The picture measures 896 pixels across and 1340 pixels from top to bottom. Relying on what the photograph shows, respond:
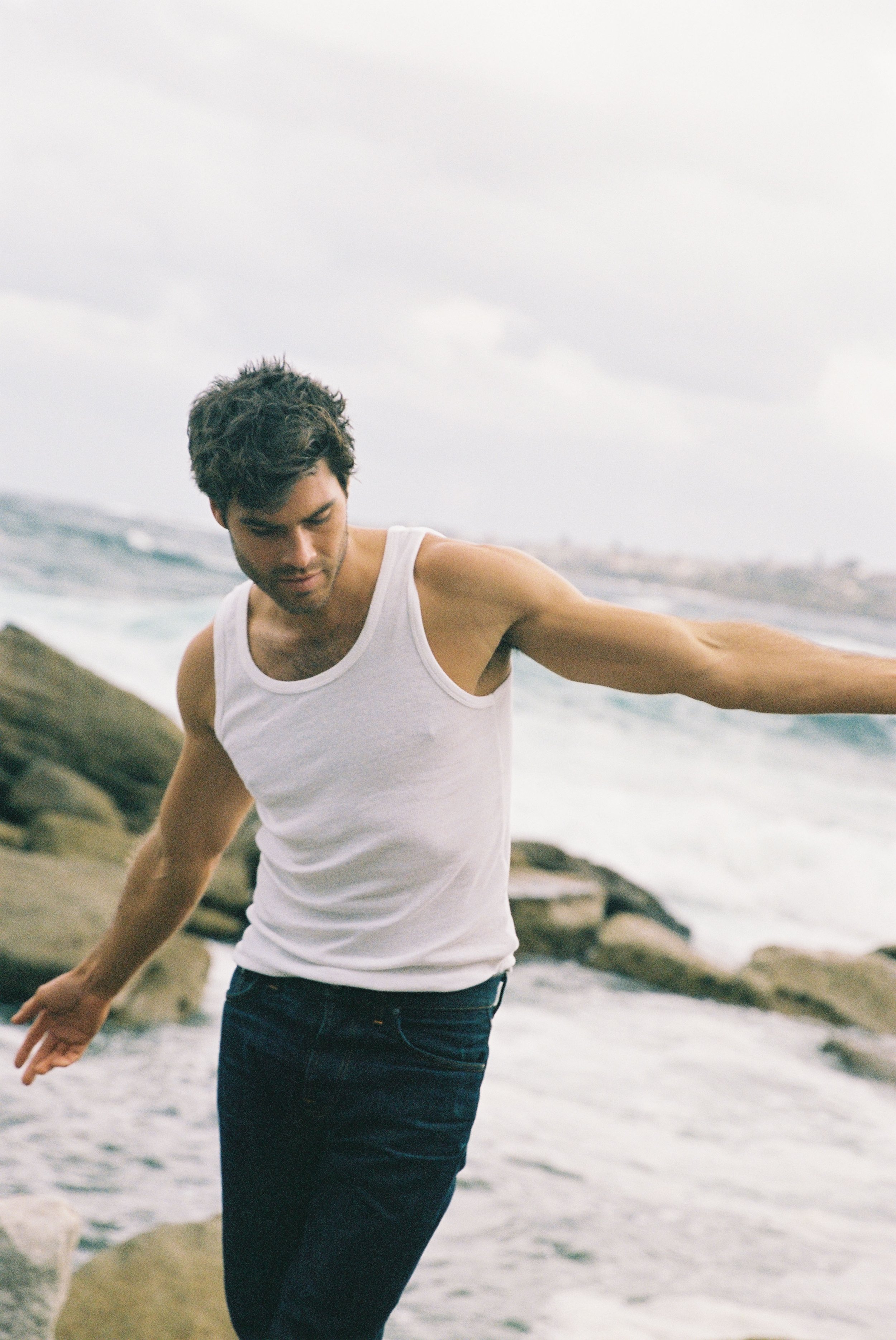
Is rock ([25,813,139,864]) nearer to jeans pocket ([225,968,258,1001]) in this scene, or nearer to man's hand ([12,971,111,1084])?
man's hand ([12,971,111,1084])

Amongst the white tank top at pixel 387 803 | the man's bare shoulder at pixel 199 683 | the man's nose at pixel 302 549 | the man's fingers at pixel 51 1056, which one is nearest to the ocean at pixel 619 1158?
the man's fingers at pixel 51 1056

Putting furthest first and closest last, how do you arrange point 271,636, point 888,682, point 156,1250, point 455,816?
point 156,1250 < point 271,636 < point 455,816 < point 888,682

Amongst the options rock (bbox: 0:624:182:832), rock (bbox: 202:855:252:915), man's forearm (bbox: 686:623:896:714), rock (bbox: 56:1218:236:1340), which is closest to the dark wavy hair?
man's forearm (bbox: 686:623:896:714)

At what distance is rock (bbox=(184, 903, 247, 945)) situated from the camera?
24.5 ft

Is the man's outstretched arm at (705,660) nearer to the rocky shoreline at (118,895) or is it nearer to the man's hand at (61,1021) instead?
the man's hand at (61,1021)

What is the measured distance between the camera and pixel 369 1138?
214cm

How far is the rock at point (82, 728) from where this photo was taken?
26.7 ft

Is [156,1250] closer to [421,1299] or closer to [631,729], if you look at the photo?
[421,1299]

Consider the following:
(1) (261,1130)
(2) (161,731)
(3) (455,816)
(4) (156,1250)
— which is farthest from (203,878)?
(2) (161,731)

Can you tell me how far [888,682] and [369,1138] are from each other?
1.18m

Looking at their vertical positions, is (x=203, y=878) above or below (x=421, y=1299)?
above

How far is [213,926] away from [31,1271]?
15.4ft

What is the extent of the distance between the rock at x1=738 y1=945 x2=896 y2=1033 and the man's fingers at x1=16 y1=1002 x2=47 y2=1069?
6.19 meters

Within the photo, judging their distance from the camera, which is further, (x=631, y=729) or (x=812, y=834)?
(x=631, y=729)
